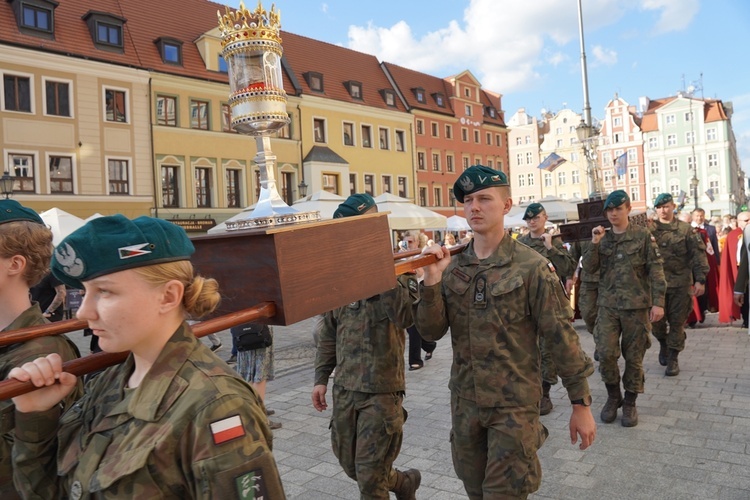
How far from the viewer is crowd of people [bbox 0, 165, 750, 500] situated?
1459mm

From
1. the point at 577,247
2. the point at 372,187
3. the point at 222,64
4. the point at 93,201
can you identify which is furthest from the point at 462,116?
the point at 577,247

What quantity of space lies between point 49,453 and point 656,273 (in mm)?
A: 5966

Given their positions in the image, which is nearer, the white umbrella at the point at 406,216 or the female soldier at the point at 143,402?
the female soldier at the point at 143,402

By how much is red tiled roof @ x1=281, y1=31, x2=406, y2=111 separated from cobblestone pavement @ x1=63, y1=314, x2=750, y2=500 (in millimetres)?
30509

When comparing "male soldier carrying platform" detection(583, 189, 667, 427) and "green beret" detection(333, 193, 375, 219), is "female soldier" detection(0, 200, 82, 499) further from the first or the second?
"male soldier carrying platform" detection(583, 189, 667, 427)

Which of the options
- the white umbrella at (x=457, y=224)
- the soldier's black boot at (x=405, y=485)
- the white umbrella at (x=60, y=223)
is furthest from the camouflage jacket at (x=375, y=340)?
the white umbrella at (x=457, y=224)

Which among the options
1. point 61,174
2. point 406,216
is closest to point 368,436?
point 406,216

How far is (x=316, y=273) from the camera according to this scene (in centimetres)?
185

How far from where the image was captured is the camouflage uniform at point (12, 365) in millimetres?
1848

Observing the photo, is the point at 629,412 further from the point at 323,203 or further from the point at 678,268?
the point at 323,203

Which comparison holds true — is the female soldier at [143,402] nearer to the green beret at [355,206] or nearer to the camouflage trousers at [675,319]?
the green beret at [355,206]

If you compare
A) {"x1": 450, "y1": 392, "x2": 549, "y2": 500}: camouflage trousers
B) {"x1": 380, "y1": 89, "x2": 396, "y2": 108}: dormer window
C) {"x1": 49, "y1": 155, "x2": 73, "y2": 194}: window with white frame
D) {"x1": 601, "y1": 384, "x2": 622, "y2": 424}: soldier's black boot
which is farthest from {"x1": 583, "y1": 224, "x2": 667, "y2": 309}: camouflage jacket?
{"x1": 380, "y1": 89, "x2": 396, "y2": 108}: dormer window

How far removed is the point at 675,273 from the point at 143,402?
8.86 metres

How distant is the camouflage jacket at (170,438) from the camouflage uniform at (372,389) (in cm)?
206
